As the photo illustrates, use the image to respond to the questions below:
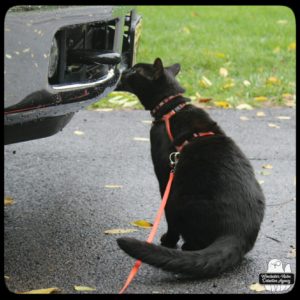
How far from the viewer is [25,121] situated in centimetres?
290

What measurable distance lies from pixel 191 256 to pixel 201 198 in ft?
1.07

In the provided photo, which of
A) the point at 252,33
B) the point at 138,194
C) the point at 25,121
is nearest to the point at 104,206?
the point at 138,194

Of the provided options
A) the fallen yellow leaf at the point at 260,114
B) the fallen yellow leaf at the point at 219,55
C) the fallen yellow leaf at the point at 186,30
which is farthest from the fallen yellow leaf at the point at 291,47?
the fallen yellow leaf at the point at 260,114

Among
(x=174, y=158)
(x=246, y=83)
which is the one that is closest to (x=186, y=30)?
(x=246, y=83)

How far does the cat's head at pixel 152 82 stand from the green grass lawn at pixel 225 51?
252cm

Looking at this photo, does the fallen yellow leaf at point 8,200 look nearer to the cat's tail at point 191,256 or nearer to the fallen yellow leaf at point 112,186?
the fallen yellow leaf at point 112,186

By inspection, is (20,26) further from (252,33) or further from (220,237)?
(252,33)

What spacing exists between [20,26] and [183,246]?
128 cm

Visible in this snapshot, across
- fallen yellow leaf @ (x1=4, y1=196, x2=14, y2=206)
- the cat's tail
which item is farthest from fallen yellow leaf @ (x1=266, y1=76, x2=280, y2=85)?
the cat's tail

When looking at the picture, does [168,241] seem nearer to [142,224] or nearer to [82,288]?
[142,224]

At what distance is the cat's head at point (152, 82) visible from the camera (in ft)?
11.2

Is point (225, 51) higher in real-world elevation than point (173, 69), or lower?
lower

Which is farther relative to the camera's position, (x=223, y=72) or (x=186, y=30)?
(x=186, y=30)

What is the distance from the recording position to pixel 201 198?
2.98 meters
